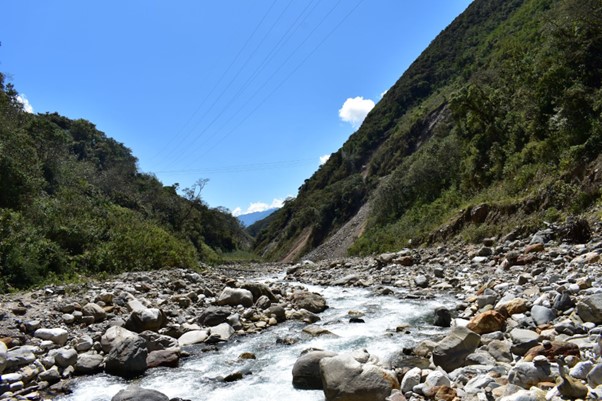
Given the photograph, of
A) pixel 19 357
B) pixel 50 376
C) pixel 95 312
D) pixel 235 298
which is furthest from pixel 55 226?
pixel 50 376

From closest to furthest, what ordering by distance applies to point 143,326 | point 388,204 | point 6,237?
point 143,326, point 6,237, point 388,204

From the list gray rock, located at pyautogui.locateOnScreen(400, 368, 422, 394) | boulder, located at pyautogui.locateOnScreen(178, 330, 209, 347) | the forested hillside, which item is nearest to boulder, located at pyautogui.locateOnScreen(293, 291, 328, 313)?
boulder, located at pyautogui.locateOnScreen(178, 330, 209, 347)

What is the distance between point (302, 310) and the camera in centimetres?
1230

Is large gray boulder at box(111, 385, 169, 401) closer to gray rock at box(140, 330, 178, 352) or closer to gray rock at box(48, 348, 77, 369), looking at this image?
gray rock at box(48, 348, 77, 369)

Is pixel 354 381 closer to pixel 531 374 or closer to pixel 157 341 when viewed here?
pixel 531 374

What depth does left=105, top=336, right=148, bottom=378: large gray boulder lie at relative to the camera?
7.76 metres

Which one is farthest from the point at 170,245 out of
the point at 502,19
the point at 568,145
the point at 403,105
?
the point at 502,19

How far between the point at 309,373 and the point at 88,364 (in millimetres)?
4335

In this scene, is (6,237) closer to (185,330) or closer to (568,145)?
(185,330)

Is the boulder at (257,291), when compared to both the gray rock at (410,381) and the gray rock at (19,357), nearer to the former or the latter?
the gray rock at (19,357)

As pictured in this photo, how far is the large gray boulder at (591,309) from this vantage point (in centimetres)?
663

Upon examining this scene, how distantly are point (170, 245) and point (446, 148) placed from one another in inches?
949

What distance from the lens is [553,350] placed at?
18.7 feet

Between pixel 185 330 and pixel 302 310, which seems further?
pixel 302 310
